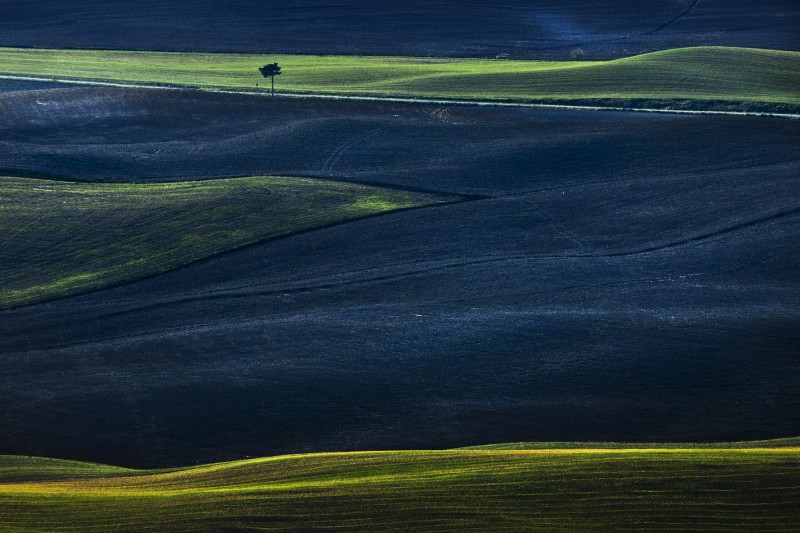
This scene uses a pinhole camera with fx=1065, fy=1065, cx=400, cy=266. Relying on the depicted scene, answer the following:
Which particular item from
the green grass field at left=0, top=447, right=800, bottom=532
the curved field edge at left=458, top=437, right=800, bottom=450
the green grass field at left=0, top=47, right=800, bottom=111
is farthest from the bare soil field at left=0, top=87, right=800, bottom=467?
the green grass field at left=0, top=47, right=800, bottom=111

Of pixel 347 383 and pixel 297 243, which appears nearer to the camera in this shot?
pixel 347 383

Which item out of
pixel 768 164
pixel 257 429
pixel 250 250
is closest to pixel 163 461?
pixel 257 429

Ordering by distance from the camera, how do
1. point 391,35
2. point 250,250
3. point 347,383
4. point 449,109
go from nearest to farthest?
1. point 347,383
2. point 250,250
3. point 449,109
4. point 391,35

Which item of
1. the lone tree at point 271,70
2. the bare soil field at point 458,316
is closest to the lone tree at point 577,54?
the lone tree at point 271,70

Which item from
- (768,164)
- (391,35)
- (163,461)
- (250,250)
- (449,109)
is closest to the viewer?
(163,461)

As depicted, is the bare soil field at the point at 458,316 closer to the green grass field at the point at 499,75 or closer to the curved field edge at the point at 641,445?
the curved field edge at the point at 641,445

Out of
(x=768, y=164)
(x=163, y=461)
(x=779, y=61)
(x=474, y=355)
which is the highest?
(x=779, y=61)

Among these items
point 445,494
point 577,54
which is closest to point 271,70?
point 577,54

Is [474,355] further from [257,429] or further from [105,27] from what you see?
[105,27]
